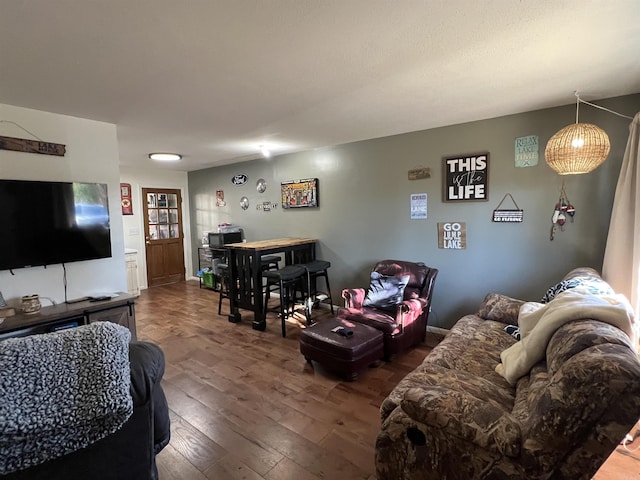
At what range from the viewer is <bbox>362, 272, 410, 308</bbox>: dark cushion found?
3.38 metres

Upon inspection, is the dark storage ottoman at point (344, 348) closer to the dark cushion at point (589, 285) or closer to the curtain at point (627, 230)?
the dark cushion at point (589, 285)

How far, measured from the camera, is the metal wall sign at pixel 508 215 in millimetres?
3176

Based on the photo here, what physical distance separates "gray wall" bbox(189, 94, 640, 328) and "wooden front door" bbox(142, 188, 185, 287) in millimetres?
2589

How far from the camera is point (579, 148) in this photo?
88.4 inches

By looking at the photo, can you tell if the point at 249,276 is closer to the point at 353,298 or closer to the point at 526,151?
the point at 353,298

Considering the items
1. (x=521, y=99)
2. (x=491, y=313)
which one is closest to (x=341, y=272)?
(x=491, y=313)

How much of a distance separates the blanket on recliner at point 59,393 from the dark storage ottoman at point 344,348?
1.94 metres

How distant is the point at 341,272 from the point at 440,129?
7.42 ft

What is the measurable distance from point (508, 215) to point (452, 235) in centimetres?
59

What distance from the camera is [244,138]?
12.8 ft

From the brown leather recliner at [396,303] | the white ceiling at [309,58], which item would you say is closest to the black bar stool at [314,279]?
the brown leather recliner at [396,303]

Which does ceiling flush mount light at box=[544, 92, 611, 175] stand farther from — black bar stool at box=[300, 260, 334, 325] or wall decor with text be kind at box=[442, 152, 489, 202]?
black bar stool at box=[300, 260, 334, 325]

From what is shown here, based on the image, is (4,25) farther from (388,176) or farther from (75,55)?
(388,176)

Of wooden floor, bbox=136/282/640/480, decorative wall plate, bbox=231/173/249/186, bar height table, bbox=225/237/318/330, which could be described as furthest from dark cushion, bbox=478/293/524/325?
decorative wall plate, bbox=231/173/249/186
